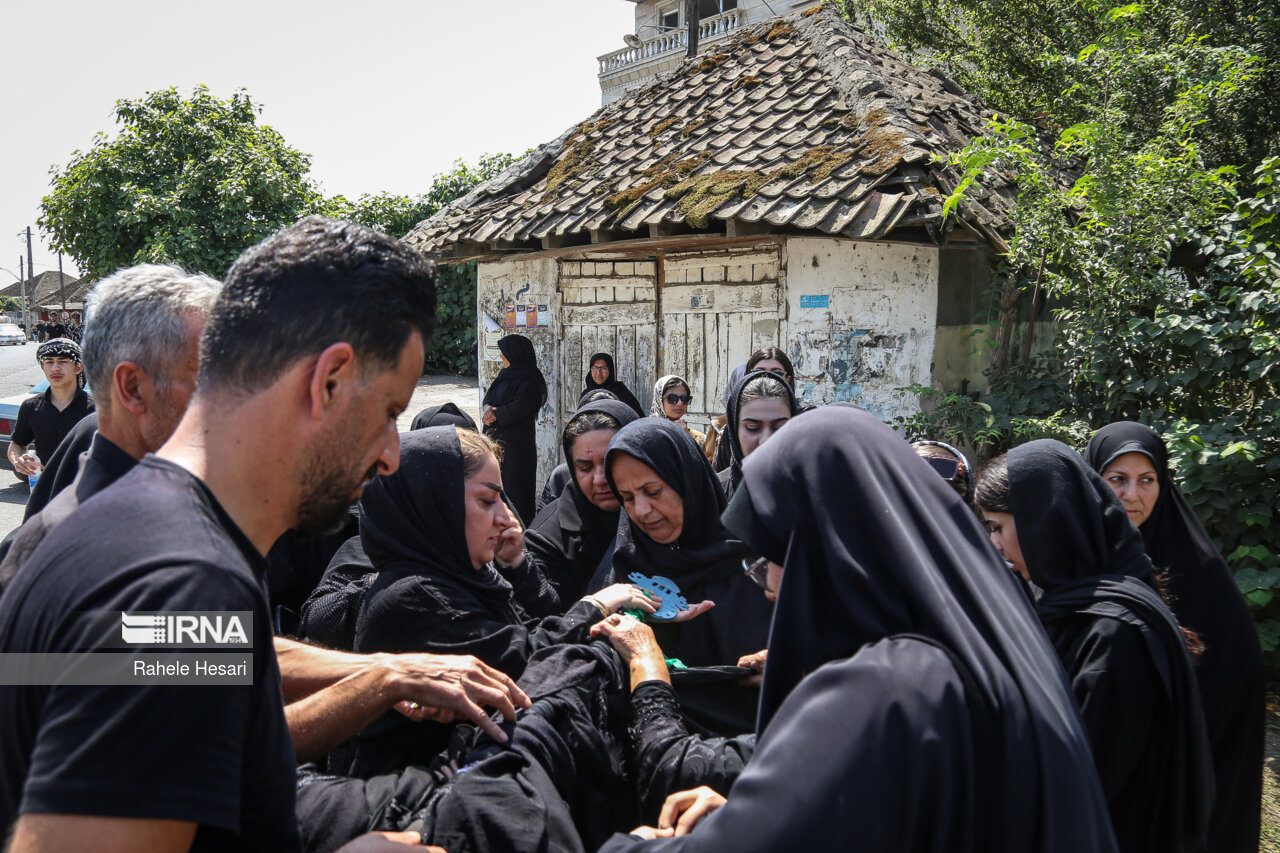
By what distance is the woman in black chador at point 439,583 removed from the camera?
1.96 meters

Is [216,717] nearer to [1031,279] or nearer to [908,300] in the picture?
[908,300]

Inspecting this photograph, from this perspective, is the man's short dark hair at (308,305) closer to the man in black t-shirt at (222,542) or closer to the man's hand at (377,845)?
the man in black t-shirt at (222,542)

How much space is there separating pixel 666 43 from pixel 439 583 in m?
23.4

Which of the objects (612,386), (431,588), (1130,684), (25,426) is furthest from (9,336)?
(1130,684)

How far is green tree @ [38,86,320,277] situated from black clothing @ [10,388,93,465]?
11.4 m

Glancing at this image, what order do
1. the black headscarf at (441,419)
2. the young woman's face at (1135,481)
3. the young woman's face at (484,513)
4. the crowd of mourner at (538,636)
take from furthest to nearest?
the black headscarf at (441,419)
the young woman's face at (1135,481)
the young woman's face at (484,513)
the crowd of mourner at (538,636)

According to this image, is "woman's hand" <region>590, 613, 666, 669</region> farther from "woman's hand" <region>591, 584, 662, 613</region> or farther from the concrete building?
the concrete building

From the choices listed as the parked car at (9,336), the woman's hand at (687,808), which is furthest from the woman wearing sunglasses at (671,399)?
the parked car at (9,336)

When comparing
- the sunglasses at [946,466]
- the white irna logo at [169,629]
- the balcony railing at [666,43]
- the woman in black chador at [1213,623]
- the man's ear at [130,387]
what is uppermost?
the balcony railing at [666,43]

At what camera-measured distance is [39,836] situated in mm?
888

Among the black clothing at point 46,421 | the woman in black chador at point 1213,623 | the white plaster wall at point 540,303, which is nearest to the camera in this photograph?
the woman in black chador at point 1213,623

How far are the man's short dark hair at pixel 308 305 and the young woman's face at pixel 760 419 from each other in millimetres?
2970


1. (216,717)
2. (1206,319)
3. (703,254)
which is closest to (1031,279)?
(1206,319)

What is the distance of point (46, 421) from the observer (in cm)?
607
